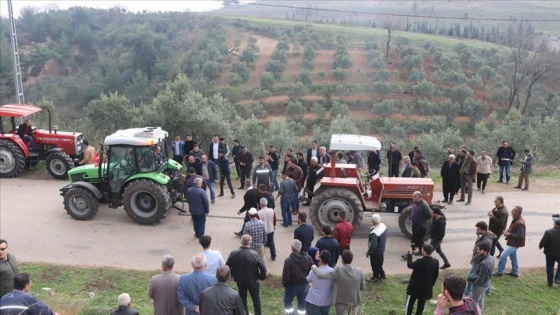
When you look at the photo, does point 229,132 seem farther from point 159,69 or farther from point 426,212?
point 159,69

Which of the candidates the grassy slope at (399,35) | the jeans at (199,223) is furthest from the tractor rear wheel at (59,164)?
the grassy slope at (399,35)

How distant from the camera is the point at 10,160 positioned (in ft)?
46.3

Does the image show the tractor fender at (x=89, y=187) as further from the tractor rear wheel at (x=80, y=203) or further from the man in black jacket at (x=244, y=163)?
the man in black jacket at (x=244, y=163)

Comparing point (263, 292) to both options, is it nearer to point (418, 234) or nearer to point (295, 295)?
point (295, 295)

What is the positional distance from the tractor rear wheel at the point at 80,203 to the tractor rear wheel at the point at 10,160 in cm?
385

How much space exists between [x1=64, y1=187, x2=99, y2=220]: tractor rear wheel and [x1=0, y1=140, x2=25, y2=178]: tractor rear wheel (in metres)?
3.85

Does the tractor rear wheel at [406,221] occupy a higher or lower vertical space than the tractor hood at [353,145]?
lower

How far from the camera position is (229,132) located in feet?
65.0

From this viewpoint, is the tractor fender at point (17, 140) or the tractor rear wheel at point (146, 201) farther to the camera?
the tractor fender at point (17, 140)

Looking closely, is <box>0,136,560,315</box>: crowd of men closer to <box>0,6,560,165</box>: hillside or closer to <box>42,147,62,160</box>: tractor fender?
<box>42,147,62,160</box>: tractor fender

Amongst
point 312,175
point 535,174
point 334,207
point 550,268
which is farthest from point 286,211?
point 535,174

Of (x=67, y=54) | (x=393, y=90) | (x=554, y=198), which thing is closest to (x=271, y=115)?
(x=393, y=90)

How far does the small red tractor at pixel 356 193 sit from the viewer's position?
10453 mm

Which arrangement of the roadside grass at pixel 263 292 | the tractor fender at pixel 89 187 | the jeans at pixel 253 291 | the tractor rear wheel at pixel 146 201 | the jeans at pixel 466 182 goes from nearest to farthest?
1. the jeans at pixel 253 291
2. the roadside grass at pixel 263 292
3. the tractor rear wheel at pixel 146 201
4. the tractor fender at pixel 89 187
5. the jeans at pixel 466 182
